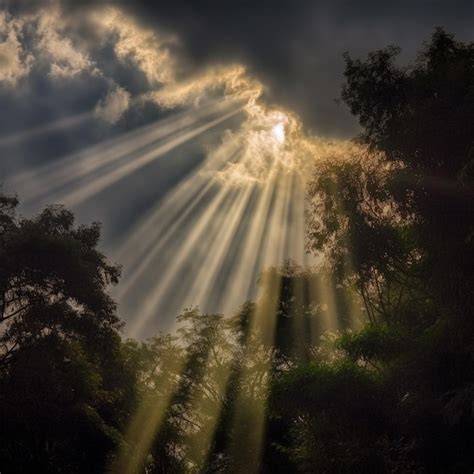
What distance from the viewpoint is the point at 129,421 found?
23875mm

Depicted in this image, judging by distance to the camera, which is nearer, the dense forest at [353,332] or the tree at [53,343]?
the dense forest at [353,332]

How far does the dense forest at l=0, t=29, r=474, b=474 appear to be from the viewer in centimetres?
1263

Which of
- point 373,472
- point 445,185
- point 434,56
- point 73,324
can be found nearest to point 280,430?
point 373,472

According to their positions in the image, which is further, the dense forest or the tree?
the tree

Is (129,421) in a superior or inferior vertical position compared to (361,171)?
inferior

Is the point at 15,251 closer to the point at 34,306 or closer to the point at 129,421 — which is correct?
the point at 34,306

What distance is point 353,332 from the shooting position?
17719 millimetres

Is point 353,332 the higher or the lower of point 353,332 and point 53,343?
the higher

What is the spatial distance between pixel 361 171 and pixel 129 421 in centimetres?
1676

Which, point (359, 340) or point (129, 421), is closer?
point (359, 340)

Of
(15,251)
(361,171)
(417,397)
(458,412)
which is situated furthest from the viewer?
(15,251)

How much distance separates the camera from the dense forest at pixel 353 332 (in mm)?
12633

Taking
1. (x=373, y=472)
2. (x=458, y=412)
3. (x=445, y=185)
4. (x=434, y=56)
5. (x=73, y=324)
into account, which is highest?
(x=434, y=56)

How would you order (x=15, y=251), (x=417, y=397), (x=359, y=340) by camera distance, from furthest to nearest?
1. (x=15, y=251)
2. (x=359, y=340)
3. (x=417, y=397)
